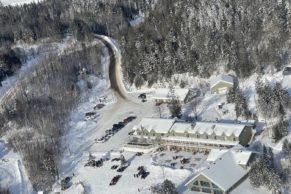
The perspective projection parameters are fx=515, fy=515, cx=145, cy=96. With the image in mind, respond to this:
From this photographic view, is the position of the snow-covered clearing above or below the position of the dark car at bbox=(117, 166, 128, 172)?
below

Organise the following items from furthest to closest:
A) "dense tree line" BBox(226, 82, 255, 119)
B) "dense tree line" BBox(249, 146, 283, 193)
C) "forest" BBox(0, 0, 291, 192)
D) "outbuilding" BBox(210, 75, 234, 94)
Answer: "outbuilding" BBox(210, 75, 234, 94) < "forest" BBox(0, 0, 291, 192) < "dense tree line" BBox(226, 82, 255, 119) < "dense tree line" BBox(249, 146, 283, 193)

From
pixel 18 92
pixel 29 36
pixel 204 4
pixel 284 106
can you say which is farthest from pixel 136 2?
pixel 284 106

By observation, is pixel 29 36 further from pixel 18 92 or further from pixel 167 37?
pixel 167 37

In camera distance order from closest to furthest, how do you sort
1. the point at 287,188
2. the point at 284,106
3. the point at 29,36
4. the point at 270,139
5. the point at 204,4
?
the point at 287,188 → the point at 270,139 → the point at 284,106 → the point at 204,4 → the point at 29,36

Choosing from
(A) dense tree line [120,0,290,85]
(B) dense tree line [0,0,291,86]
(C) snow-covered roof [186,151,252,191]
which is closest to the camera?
(C) snow-covered roof [186,151,252,191]

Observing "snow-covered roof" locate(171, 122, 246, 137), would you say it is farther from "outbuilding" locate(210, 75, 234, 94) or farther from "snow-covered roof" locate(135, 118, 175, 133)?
"outbuilding" locate(210, 75, 234, 94)

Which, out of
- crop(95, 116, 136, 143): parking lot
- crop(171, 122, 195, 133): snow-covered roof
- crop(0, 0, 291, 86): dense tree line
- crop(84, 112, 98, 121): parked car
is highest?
crop(0, 0, 291, 86): dense tree line

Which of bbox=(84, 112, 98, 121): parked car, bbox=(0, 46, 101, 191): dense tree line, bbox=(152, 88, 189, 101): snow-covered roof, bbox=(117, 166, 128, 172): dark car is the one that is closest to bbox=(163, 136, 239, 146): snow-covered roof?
bbox=(117, 166, 128, 172): dark car
